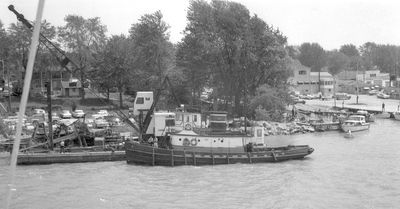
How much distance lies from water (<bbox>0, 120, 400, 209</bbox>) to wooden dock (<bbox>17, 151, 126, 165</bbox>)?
1256 mm

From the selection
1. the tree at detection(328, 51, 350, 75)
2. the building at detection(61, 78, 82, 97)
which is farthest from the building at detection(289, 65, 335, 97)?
the building at detection(61, 78, 82, 97)

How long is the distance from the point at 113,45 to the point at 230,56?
1638 cm

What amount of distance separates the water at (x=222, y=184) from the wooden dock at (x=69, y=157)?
49.4 inches

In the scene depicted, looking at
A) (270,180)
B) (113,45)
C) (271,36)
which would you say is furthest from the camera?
(113,45)

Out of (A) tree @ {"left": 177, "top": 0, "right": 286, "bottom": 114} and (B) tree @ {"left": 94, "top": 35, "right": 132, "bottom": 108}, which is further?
(B) tree @ {"left": 94, "top": 35, "right": 132, "bottom": 108}

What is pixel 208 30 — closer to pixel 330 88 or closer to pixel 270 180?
pixel 270 180

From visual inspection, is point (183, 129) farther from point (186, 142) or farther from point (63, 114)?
point (63, 114)

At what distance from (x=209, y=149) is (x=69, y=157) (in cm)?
1033

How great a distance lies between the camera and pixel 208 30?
222 ft

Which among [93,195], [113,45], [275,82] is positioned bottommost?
[93,195]

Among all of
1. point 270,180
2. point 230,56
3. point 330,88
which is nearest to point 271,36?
point 230,56

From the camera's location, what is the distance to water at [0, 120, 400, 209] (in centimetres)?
2555

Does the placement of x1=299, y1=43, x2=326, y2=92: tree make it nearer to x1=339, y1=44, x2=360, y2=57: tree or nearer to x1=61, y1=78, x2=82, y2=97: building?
x1=339, y1=44, x2=360, y2=57: tree

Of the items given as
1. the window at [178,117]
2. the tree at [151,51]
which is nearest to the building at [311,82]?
the tree at [151,51]
